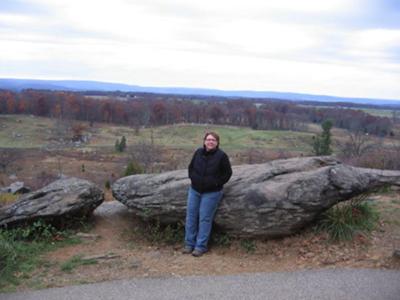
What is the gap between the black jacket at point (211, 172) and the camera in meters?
7.99

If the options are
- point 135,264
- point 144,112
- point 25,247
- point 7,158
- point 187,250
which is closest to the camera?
point 135,264

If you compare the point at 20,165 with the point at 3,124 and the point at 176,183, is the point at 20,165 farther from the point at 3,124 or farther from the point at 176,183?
the point at 176,183

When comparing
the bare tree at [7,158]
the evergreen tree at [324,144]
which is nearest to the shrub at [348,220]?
the evergreen tree at [324,144]

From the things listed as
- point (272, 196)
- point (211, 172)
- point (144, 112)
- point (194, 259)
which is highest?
point (211, 172)

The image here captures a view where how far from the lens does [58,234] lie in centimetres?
877

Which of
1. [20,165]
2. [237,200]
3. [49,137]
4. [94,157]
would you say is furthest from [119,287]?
[49,137]

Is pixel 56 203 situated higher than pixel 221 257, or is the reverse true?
pixel 56 203

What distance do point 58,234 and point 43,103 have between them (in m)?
109

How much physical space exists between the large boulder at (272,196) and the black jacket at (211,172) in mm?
469

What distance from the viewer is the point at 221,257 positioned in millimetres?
7746

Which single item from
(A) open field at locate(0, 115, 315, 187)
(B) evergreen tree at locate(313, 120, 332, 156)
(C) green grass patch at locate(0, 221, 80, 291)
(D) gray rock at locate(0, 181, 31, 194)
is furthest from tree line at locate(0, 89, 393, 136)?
(C) green grass patch at locate(0, 221, 80, 291)

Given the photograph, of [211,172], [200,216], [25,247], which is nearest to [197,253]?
[200,216]

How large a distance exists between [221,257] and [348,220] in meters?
2.34

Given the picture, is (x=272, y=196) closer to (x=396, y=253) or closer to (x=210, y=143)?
(x=210, y=143)
